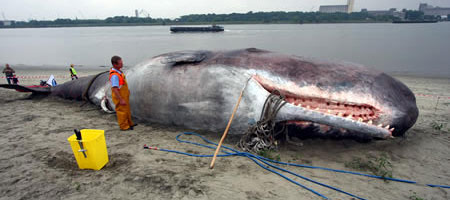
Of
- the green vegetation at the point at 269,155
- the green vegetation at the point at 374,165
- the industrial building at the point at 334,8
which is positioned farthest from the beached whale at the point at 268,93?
the industrial building at the point at 334,8

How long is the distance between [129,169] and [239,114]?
191 cm

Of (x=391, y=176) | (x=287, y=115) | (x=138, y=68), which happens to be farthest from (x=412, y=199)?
(x=138, y=68)

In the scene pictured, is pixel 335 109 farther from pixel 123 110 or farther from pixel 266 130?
pixel 123 110

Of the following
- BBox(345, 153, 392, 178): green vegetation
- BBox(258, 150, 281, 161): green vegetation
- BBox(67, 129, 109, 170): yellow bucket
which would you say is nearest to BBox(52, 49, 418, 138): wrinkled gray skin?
BBox(345, 153, 392, 178): green vegetation

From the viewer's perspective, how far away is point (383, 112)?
3.89 m

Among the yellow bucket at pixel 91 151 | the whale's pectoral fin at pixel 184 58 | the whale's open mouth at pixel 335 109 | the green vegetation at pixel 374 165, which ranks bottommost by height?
the green vegetation at pixel 374 165

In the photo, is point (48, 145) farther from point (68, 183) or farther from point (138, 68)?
point (138, 68)

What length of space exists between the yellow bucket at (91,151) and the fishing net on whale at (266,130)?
6.92 feet

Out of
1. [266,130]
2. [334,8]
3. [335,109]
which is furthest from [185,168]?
[334,8]

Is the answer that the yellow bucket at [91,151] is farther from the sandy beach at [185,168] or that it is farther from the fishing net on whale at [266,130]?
the fishing net on whale at [266,130]

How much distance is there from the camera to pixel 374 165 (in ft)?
12.6

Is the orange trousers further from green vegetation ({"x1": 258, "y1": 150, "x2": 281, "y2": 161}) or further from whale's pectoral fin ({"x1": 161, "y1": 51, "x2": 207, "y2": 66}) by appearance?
green vegetation ({"x1": 258, "y1": 150, "x2": 281, "y2": 161})

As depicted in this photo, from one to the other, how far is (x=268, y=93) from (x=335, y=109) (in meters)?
1.07

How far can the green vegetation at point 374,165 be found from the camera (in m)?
3.65
